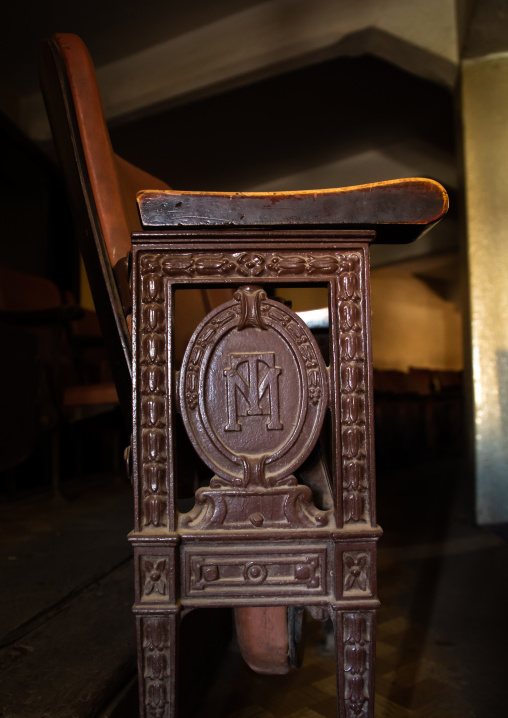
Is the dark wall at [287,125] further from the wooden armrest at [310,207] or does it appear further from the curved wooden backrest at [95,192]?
the wooden armrest at [310,207]

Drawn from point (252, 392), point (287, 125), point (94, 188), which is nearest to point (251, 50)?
point (287, 125)

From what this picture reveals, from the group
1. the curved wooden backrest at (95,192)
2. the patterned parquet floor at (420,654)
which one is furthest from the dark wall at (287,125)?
the curved wooden backrest at (95,192)

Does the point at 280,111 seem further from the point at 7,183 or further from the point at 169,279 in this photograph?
the point at 169,279

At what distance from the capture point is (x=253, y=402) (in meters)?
0.60

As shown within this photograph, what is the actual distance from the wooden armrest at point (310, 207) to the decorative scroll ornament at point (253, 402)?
9cm

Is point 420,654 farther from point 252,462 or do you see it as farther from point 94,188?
point 94,188

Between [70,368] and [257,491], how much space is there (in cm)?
244

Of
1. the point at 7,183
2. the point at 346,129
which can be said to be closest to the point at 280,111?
the point at 346,129

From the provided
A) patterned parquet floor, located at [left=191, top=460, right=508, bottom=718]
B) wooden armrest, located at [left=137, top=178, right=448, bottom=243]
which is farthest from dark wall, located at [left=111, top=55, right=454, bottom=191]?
wooden armrest, located at [left=137, top=178, right=448, bottom=243]

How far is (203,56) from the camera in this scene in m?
3.63

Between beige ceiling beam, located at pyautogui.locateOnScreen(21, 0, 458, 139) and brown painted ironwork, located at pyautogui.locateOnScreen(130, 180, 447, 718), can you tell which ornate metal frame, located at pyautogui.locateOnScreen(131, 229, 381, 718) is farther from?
beige ceiling beam, located at pyautogui.locateOnScreen(21, 0, 458, 139)

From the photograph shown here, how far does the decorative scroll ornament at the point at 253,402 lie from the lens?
0.60 metres

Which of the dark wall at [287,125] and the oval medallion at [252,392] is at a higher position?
the dark wall at [287,125]

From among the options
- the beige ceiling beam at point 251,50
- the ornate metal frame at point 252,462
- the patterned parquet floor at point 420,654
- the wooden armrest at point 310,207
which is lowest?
the patterned parquet floor at point 420,654
